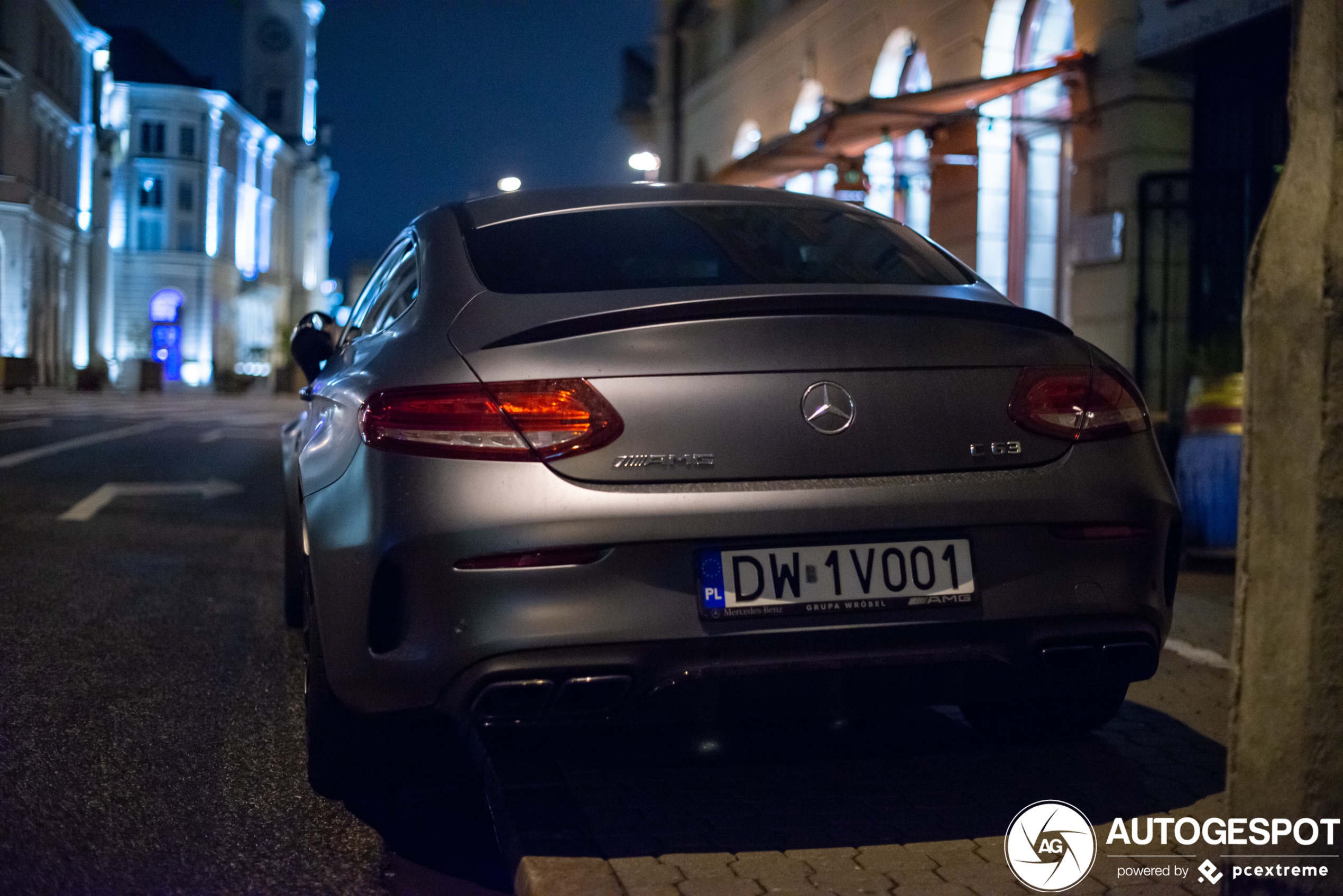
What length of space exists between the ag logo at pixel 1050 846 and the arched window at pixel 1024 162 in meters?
13.7

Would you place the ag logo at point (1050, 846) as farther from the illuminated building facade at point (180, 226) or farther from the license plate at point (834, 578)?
the illuminated building facade at point (180, 226)

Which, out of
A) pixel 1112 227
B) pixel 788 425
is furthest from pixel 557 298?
pixel 1112 227

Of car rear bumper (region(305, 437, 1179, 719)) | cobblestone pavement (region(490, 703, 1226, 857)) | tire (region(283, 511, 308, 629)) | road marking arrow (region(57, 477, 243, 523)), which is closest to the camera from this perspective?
car rear bumper (region(305, 437, 1179, 719))

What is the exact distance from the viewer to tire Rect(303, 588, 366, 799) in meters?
3.56

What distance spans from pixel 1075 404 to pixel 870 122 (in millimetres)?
13679

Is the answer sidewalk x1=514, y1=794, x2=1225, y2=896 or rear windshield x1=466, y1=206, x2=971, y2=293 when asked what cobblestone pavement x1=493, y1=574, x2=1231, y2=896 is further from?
rear windshield x1=466, y1=206, x2=971, y2=293

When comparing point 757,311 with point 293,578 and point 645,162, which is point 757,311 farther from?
point 645,162

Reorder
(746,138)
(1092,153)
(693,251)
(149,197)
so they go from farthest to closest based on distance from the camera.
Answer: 1. (149,197)
2. (746,138)
3. (1092,153)
4. (693,251)

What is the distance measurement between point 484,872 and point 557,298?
1258 mm

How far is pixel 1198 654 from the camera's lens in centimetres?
570

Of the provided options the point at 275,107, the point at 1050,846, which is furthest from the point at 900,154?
the point at 275,107

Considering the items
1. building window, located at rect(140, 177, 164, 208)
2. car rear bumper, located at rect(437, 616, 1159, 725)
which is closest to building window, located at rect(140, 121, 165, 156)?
building window, located at rect(140, 177, 164, 208)

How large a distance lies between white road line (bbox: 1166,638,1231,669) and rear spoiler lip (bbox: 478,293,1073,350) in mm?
2518

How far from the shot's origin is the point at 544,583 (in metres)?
3.10
